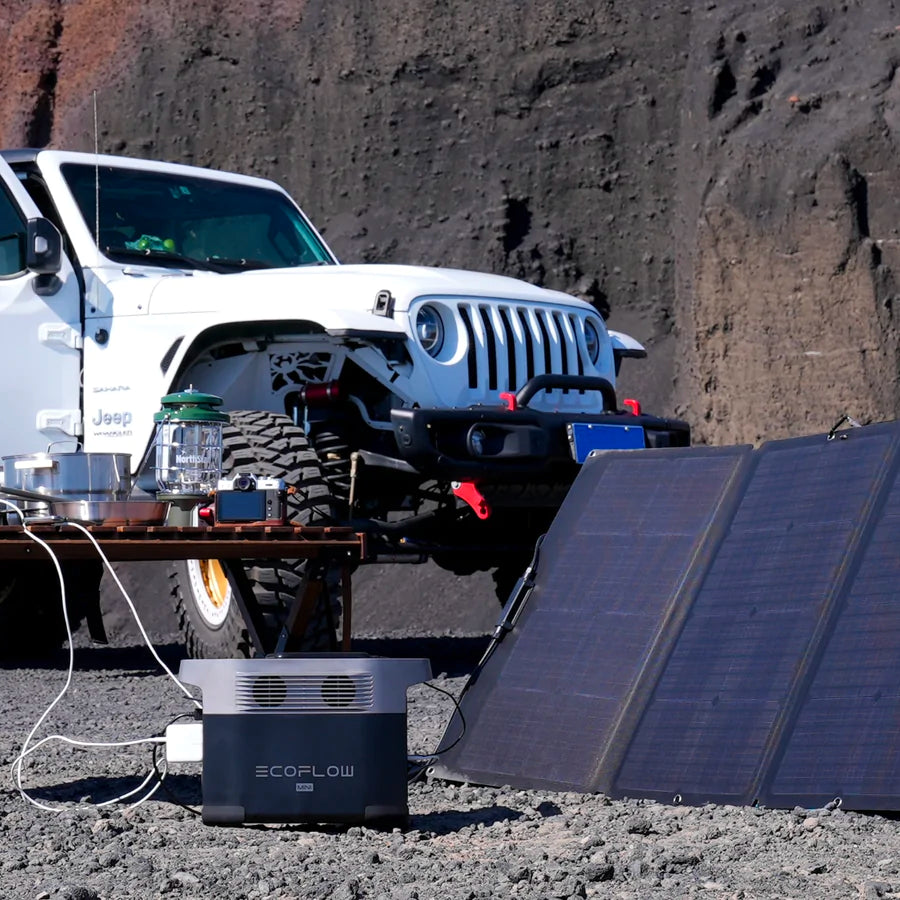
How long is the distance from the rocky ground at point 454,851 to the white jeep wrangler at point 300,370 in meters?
3.18

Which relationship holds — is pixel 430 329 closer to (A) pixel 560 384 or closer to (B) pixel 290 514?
(A) pixel 560 384

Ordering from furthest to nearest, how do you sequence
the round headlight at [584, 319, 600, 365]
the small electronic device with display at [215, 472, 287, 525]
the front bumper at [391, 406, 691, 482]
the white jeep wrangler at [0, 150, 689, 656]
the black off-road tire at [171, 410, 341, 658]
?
1. the round headlight at [584, 319, 600, 365]
2. the white jeep wrangler at [0, 150, 689, 656]
3. the front bumper at [391, 406, 691, 482]
4. the black off-road tire at [171, 410, 341, 658]
5. the small electronic device with display at [215, 472, 287, 525]

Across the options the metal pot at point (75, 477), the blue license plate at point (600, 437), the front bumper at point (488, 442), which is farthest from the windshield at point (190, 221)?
the metal pot at point (75, 477)

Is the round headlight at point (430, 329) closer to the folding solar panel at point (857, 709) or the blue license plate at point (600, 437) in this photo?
the blue license plate at point (600, 437)

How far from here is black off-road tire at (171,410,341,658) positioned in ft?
25.7

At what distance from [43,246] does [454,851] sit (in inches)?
220

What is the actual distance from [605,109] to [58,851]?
1603 centimetres

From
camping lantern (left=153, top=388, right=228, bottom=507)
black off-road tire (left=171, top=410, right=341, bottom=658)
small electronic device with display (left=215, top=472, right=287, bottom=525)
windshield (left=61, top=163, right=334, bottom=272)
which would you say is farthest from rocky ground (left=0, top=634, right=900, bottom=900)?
windshield (left=61, top=163, right=334, bottom=272)

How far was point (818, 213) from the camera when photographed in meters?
16.5

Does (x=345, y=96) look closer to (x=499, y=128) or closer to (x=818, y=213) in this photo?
(x=499, y=128)

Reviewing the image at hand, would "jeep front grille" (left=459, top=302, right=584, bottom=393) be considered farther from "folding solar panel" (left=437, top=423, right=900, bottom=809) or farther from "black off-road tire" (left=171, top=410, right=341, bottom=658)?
"folding solar panel" (left=437, top=423, right=900, bottom=809)

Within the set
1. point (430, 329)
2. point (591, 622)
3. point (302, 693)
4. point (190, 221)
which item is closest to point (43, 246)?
point (190, 221)

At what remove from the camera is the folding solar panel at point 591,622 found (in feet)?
16.1

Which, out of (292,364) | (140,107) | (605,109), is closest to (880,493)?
(292,364)
